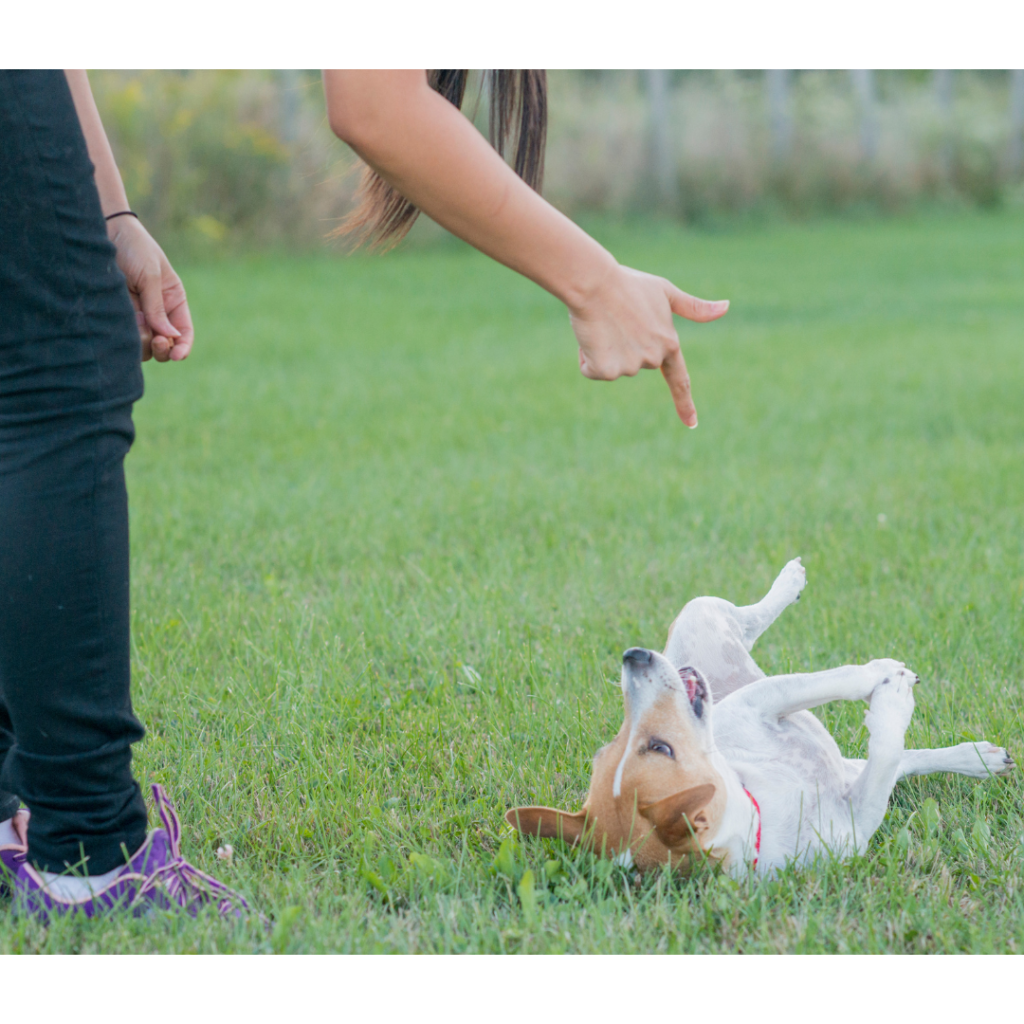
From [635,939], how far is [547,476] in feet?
10.9

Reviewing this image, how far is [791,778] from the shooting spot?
7.02 ft

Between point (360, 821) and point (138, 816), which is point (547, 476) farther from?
point (138, 816)

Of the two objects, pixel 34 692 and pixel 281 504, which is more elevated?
pixel 34 692

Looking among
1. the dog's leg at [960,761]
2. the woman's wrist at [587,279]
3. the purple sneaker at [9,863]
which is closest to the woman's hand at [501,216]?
the woman's wrist at [587,279]

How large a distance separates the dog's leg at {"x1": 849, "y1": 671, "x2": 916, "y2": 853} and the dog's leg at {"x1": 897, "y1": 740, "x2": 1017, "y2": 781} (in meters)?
0.18

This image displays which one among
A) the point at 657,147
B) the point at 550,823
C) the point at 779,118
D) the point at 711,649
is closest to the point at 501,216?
the point at 550,823

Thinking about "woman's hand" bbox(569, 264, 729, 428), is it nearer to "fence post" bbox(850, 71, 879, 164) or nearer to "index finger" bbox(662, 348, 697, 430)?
"index finger" bbox(662, 348, 697, 430)

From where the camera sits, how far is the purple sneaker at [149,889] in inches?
71.7

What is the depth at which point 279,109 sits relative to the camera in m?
14.6

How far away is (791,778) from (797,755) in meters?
0.07

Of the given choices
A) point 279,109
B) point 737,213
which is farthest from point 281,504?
point 737,213

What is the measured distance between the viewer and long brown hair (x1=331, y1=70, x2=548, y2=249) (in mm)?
2047

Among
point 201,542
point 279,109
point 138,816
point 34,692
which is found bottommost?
point 201,542

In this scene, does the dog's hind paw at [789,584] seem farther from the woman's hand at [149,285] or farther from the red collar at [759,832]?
the woman's hand at [149,285]
